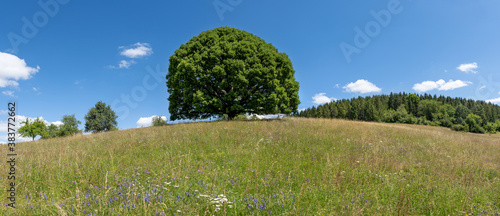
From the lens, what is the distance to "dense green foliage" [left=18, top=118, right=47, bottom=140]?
143 feet

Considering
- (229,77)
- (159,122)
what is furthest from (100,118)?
(229,77)

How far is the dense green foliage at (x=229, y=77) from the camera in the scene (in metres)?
18.4

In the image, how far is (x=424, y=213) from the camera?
3980mm

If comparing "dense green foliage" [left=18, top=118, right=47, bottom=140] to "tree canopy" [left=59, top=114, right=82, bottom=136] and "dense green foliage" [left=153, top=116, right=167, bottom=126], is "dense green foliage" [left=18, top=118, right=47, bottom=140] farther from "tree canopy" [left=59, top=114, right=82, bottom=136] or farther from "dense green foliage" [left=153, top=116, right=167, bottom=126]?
"dense green foliage" [left=153, top=116, right=167, bottom=126]

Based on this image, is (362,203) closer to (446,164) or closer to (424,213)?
(424,213)

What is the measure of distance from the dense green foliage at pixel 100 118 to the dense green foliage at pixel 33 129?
1384 centimetres

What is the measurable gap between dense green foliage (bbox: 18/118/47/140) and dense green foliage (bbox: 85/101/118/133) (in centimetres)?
1384

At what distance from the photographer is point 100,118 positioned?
40125 millimetres

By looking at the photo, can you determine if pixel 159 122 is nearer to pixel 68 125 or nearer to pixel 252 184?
pixel 252 184

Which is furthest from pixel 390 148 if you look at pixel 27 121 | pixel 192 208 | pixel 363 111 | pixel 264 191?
pixel 363 111

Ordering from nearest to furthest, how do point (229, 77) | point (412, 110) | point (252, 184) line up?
point (252, 184) → point (229, 77) → point (412, 110)

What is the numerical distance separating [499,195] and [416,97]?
142 metres

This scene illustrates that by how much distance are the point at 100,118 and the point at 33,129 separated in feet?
55.1

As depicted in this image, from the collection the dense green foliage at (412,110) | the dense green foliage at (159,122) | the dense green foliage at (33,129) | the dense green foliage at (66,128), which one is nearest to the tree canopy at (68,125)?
the dense green foliage at (66,128)
